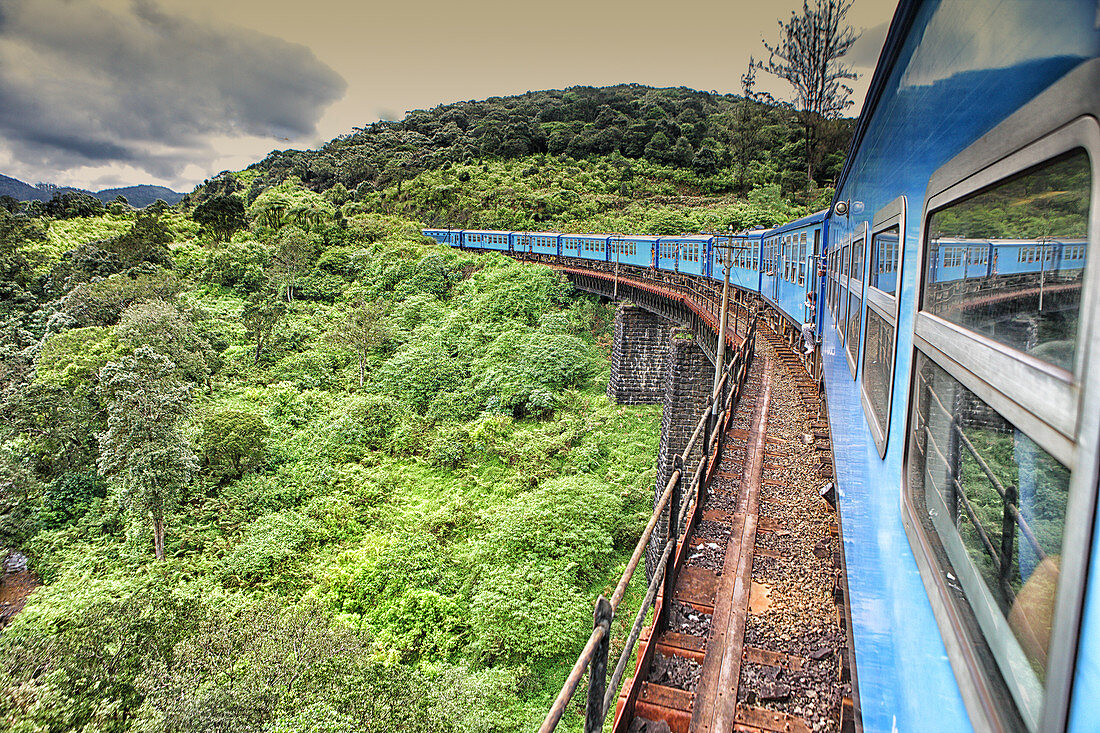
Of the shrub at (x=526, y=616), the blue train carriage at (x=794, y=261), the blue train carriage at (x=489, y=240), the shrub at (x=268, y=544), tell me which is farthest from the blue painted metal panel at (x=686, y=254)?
the blue train carriage at (x=489, y=240)

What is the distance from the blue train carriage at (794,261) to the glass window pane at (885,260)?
566cm

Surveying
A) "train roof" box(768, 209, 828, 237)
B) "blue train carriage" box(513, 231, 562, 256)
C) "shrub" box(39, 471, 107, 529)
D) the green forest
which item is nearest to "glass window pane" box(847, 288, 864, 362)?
"train roof" box(768, 209, 828, 237)

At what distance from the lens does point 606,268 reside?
89.9ft

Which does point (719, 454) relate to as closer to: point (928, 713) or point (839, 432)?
point (839, 432)

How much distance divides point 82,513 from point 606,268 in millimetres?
21761

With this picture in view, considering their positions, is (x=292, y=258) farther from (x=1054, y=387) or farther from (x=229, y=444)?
(x=1054, y=387)

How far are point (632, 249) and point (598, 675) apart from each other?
24185 mm

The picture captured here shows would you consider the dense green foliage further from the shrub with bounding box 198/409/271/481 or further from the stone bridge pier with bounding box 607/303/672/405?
the stone bridge pier with bounding box 607/303/672/405

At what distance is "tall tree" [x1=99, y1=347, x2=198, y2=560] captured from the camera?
14.1 m

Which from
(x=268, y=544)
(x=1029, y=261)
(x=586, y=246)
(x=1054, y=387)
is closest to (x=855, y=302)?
(x=1029, y=261)

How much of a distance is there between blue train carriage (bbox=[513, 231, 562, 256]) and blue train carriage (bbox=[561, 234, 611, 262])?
769 millimetres

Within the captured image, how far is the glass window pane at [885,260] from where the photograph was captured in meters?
2.54

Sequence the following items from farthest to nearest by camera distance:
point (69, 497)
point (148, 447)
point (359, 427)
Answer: point (359, 427), point (69, 497), point (148, 447)

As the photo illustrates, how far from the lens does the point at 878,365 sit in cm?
293
